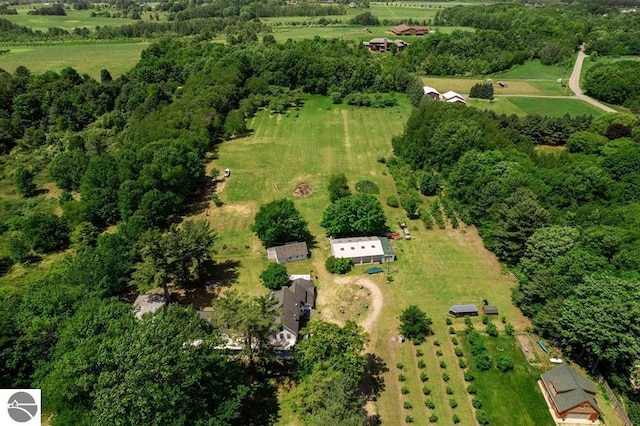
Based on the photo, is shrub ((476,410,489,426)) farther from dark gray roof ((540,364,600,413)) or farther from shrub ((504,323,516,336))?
shrub ((504,323,516,336))

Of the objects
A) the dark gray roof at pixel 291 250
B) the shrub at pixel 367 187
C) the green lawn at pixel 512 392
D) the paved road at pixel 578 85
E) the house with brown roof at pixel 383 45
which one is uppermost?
the house with brown roof at pixel 383 45

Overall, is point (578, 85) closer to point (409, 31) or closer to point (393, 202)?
point (409, 31)

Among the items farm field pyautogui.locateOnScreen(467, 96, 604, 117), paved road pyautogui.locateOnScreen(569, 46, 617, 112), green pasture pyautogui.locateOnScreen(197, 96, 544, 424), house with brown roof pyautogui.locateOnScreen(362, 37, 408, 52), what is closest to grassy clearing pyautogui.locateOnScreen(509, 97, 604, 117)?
farm field pyautogui.locateOnScreen(467, 96, 604, 117)

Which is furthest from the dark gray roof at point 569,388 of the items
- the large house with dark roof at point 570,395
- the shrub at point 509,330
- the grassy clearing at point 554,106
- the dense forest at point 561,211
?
the grassy clearing at point 554,106

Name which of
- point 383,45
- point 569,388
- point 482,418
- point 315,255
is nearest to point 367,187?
point 315,255

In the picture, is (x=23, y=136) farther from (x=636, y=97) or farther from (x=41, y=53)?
(x=636, y=97)

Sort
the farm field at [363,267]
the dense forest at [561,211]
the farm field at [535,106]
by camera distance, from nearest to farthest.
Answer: the dense forest at [561,211], the farm field at [363,267], the farm field at [535,106]

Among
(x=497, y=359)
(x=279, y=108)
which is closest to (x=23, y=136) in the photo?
(x=279, y=108)

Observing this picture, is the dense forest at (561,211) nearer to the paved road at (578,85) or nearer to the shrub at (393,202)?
the shrub at (393,202)
